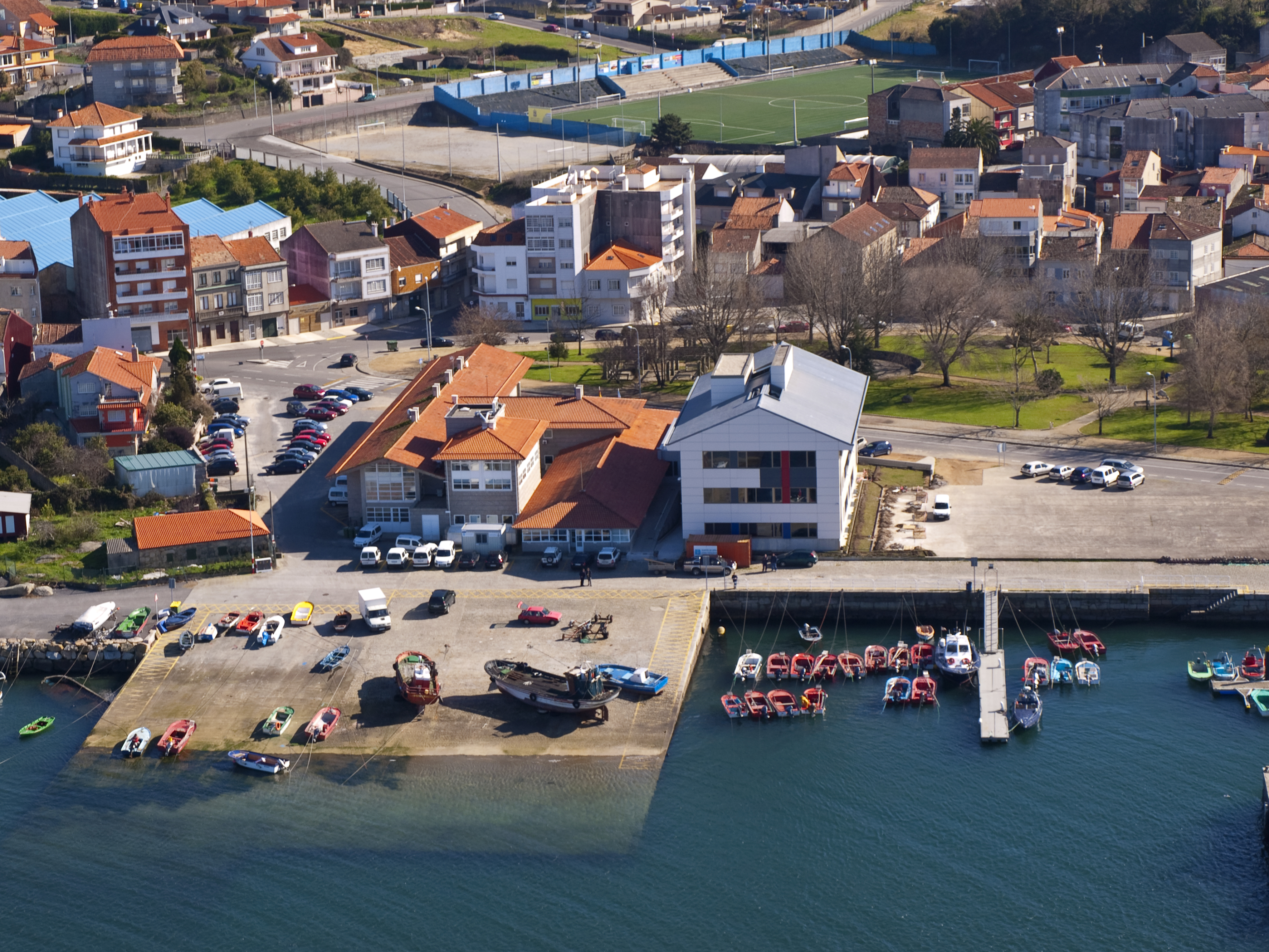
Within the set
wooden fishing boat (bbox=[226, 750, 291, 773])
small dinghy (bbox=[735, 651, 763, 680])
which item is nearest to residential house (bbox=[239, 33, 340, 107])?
small dinghy (bbox=[735, 651, 763, 680])

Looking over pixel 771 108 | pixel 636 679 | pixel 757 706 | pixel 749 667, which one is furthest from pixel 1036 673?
pixel 771 108

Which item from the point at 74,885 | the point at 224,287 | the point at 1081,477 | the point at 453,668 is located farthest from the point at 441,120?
the point at 74,885

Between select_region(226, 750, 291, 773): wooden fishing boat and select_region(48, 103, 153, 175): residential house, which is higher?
select_region(48, 103, 153, 175): residential house

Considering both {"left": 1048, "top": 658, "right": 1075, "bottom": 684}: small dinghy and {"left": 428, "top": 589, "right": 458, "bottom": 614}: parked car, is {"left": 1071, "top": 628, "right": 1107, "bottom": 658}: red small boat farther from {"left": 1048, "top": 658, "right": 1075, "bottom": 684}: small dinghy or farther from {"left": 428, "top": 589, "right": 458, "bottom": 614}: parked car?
{"left": 428, "top": 589, "right": 458, "bottom": 614}: parked car

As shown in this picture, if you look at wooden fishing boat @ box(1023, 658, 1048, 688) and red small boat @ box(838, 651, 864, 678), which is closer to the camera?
wooden fishing boat @ box(1023, 658, 1048, 688)

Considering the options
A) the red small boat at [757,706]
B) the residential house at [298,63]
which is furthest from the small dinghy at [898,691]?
the residential house at [298,63]

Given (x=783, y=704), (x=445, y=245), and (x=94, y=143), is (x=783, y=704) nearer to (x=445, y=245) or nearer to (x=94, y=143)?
(x=445, y=245)
